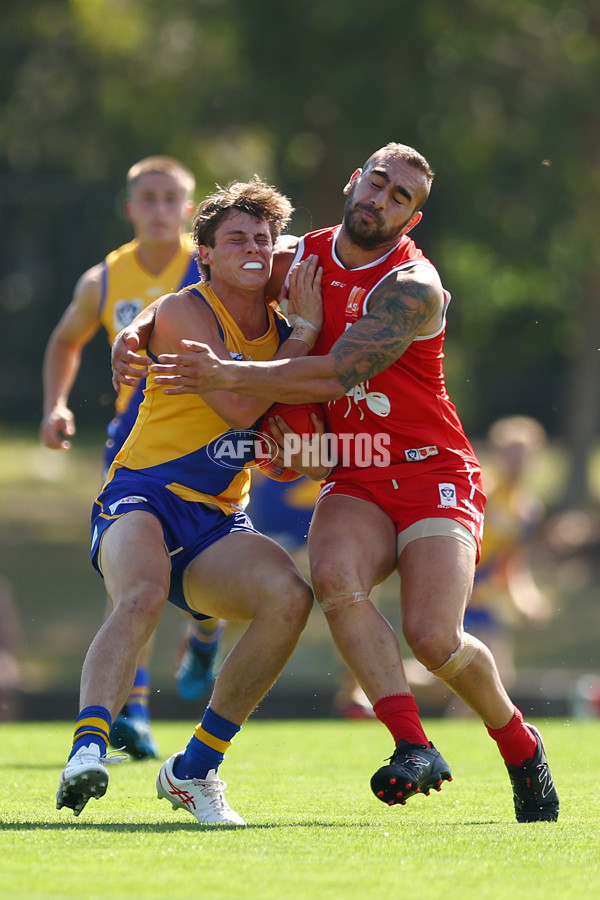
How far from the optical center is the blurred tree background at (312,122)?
1576 centimetres

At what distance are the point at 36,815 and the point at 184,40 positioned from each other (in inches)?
559

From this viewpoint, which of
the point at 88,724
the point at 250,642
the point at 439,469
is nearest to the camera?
the point at 88,724

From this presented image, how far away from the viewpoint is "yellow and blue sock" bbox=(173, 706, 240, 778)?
14.5 feet

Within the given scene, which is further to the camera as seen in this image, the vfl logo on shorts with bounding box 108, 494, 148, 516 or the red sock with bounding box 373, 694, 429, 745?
the vfl logo on shorts with bounding box 108, 494, 148, 516

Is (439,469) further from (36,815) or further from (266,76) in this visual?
(266,76)

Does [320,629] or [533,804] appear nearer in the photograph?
[533,804]

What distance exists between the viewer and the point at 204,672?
686cm

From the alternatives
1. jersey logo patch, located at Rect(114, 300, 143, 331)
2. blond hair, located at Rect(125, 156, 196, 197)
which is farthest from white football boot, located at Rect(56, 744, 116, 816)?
blond hair, located at Rect(125, 156, 196, 197)

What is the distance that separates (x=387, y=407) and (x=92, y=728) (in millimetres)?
1482

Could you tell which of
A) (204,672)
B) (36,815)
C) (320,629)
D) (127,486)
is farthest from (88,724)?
(320,629)

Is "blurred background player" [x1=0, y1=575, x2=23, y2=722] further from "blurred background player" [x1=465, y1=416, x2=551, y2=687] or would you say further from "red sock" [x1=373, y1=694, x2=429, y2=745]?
"red sock" [x1=373, y1=694, x2=429, y2=745]

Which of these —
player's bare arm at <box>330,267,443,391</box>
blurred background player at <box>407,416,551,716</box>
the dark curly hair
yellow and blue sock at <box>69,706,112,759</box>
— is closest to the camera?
yellow and blue sock at <box>69,706,112,759</box>

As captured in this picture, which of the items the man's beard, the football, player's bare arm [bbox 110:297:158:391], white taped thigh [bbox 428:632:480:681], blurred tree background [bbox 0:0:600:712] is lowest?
white taped thigh [bbox 428:632:480:681]

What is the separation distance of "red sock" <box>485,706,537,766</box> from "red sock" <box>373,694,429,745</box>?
0.36 m
